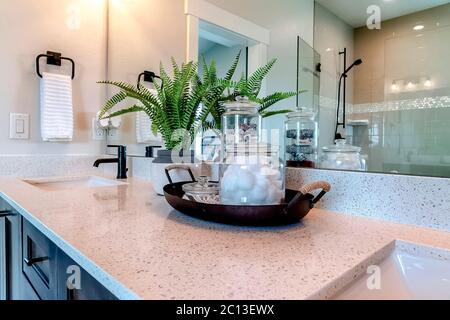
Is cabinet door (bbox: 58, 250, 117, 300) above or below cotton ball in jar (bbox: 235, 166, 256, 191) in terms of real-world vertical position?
below

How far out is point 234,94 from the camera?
3.22ft

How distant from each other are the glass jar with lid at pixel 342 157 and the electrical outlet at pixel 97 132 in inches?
50.9

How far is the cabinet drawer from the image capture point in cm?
62

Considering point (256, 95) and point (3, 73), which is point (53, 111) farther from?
point (256, 95)

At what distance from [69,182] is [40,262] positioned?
0.83 meters

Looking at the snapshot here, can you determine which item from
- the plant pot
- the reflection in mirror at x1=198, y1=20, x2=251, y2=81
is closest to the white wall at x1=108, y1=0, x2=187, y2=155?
the reflection in mirror at x1=198, y1=20, x2=251, y2=81

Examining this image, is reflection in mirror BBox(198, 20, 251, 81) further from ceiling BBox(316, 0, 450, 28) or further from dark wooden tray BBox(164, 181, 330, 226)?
dark wooden tray BBox(164, 181, 330, 226)

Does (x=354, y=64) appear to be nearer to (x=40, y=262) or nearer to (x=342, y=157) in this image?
(x=342, y=157)

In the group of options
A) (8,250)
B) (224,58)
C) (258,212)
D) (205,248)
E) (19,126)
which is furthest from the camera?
(19,126)

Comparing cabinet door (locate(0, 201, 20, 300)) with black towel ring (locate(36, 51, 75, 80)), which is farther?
black towel ring (locate(36, 51, 75, 80))

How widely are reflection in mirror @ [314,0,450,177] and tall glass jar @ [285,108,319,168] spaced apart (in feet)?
0.11

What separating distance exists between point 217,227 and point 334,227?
0.25 metres

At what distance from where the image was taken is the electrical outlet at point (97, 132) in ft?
5.43

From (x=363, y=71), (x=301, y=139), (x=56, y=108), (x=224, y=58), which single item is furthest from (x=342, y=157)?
(x=56, y=108)
